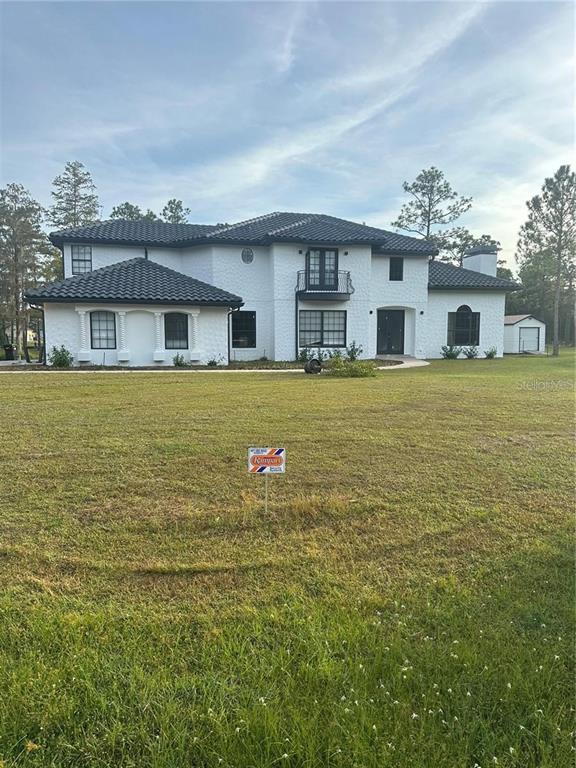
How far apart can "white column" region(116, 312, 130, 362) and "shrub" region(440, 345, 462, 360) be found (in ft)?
53.9

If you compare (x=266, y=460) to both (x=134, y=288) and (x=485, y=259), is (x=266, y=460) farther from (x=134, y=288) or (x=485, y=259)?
(x=485, y=259)

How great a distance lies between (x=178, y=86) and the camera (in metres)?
10.9

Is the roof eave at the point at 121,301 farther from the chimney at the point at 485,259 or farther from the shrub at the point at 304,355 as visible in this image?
the chimney at the point at 485,259

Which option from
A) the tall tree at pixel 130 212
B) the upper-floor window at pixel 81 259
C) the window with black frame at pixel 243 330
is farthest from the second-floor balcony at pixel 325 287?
the tall tree at pixel 130 212

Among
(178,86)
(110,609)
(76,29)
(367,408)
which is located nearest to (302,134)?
(178,86)

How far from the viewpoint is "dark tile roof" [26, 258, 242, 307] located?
18484 millimetres

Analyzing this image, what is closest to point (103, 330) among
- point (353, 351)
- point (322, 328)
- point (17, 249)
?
point (322, 328)

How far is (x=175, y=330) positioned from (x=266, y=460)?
1726 cm

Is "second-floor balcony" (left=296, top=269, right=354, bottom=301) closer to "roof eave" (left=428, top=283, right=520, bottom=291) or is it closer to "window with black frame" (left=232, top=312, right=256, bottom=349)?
"window with black frame" (left=232, top=312, right=256, bottom=349)

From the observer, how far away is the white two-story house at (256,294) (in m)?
19.3

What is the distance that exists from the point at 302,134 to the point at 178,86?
616 cm

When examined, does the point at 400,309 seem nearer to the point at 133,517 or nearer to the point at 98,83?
the point at 98,83

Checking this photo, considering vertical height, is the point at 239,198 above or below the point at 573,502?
above

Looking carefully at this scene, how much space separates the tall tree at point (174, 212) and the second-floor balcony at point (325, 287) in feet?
93.2
